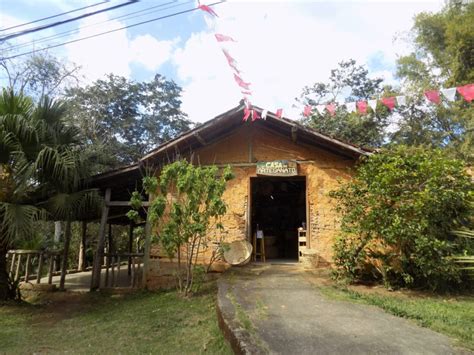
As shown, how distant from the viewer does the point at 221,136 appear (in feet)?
29.7

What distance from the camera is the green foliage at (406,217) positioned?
6.22 metres

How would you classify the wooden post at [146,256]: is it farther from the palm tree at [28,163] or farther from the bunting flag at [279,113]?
the bunting flag at [279,113]

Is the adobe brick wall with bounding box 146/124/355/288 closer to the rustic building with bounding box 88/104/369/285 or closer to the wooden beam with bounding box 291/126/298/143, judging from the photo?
the rustic building with bounding box 88/104/369/285

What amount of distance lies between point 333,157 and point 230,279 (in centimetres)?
389

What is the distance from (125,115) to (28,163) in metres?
14.9

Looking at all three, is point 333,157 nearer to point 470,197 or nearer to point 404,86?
point 470,197

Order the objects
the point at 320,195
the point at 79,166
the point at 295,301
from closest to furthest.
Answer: the point at 295,301 → the point at 79,166 → the point at 320,195

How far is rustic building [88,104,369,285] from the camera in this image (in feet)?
26.9

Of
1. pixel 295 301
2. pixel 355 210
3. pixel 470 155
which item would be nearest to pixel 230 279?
pixel 295 301

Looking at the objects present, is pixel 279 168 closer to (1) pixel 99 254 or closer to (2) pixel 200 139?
(2) pixel 200 139

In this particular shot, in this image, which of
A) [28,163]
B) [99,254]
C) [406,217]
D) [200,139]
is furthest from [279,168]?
[28,163]

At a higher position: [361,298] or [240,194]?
[240,194]

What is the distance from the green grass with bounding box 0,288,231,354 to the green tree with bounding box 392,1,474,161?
12229mm

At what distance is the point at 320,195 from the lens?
8.33 metres
